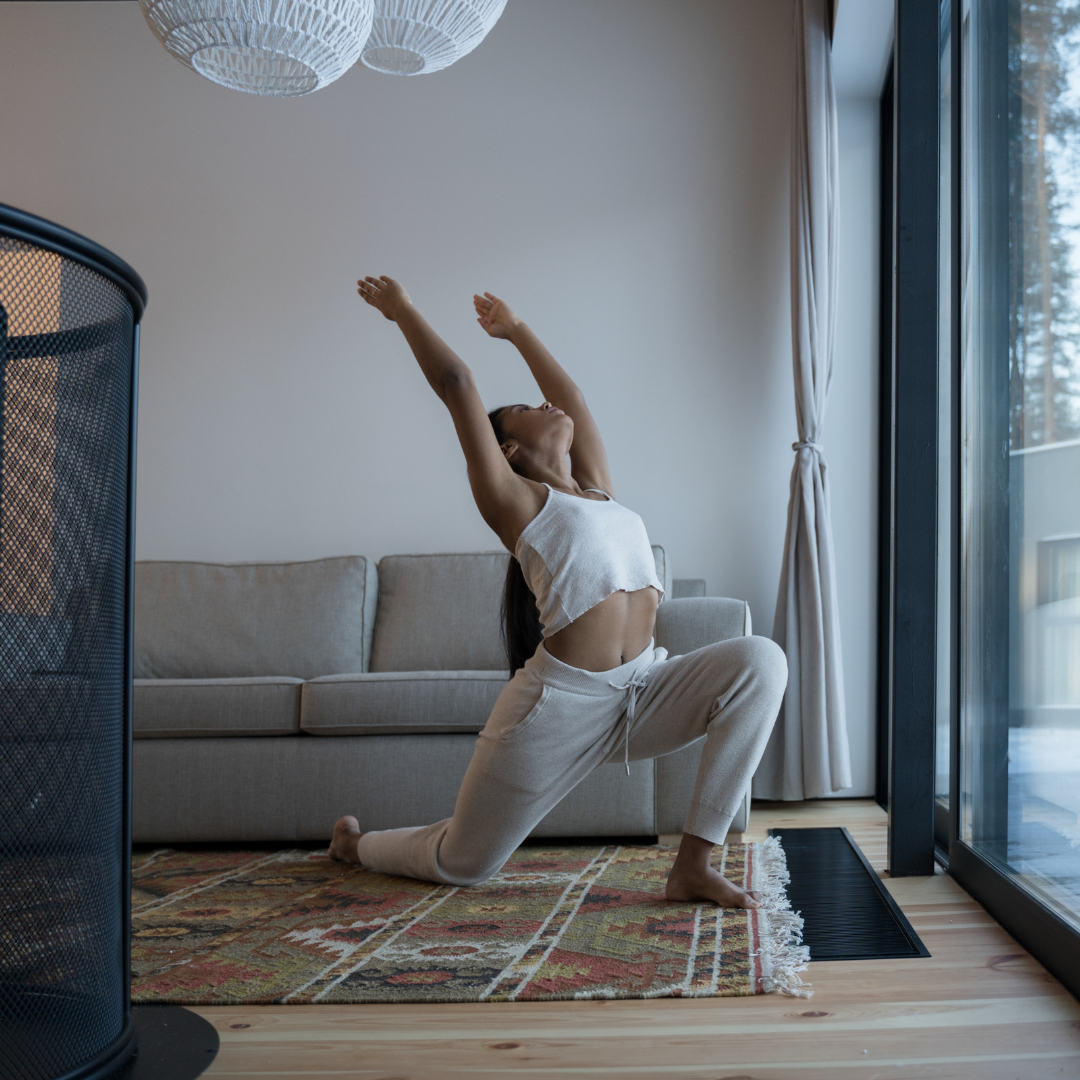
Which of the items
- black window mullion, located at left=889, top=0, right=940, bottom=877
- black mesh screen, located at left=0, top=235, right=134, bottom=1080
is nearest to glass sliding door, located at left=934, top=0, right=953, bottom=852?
black window mullion, located at left=889, top=0, right=940, bottom=877

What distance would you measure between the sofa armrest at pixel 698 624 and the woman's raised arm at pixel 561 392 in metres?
0.54

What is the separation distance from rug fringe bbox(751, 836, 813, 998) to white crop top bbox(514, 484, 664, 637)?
2.07ft

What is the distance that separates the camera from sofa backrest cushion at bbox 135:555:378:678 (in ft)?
10.9

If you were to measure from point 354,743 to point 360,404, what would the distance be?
1544 mm

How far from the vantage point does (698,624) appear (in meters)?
2.65

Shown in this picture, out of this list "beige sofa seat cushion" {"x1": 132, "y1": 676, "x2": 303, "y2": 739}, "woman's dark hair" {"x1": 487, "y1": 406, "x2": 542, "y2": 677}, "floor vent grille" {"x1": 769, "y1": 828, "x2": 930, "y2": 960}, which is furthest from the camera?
"beige sofa seat cushion" {"x1": 132, "y1": 676, "x2": 303, "y2": 739}

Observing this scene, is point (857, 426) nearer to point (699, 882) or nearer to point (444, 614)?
point (444, 614)

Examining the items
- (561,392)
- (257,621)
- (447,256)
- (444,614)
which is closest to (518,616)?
(561,392)

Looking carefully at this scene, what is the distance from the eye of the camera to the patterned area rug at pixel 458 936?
4.77 ft

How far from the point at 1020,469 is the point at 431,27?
137cm

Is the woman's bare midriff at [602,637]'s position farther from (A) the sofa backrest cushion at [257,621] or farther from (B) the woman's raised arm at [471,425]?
(A) the sofa backrest cushion at [257,621]

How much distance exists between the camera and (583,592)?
189 cm

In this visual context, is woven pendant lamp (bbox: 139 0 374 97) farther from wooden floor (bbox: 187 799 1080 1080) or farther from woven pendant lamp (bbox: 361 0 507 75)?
wooden floor (bbox: 187 799 1080 1080)

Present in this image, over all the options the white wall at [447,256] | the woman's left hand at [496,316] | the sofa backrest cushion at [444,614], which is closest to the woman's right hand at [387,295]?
the woman's left hand at [496,316]
